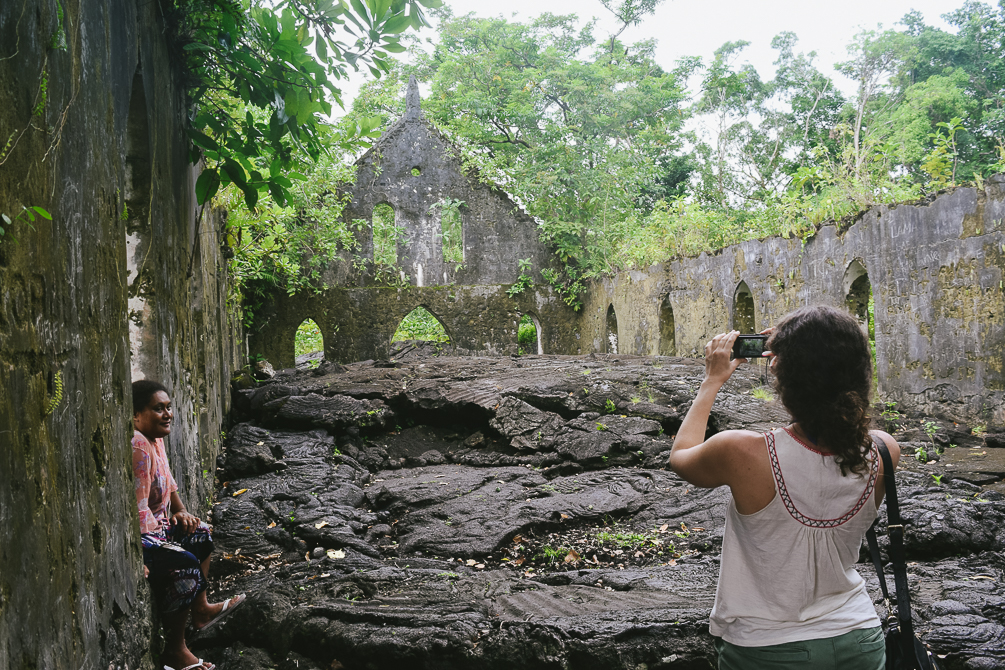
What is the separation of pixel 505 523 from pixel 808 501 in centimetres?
377

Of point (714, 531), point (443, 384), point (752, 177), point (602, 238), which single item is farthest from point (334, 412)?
point (752, 177)

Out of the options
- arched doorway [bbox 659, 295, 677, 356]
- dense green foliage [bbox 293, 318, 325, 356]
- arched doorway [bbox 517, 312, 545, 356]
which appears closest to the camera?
arched doorway [bbox 659, 295, 677, 356]

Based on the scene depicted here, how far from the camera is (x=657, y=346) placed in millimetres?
14430

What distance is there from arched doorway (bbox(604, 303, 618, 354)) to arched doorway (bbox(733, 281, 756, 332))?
4933 mm

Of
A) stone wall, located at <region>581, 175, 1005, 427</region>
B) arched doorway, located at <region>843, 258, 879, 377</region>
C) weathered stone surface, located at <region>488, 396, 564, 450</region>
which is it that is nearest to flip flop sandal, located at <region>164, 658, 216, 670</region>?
weathered stone surface, located at <region>488, 396, 564, 450</region>

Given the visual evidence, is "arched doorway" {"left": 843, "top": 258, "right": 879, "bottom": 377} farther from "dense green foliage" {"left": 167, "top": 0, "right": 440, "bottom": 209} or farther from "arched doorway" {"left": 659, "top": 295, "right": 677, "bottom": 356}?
"dense green foliage" {"left": 167, "top": 0, "right": 440, "bottom": 209}

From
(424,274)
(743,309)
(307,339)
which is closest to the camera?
(743,309)

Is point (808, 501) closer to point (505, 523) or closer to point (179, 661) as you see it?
point (179, 661)

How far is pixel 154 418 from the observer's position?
134 inches

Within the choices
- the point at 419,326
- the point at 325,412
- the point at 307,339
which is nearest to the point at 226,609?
the point at 325,412

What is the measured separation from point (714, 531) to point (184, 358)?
3.81 metres

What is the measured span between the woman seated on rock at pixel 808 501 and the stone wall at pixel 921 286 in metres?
6.86

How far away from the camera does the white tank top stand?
1.77 metres

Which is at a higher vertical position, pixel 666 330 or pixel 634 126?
pixel 634 126
